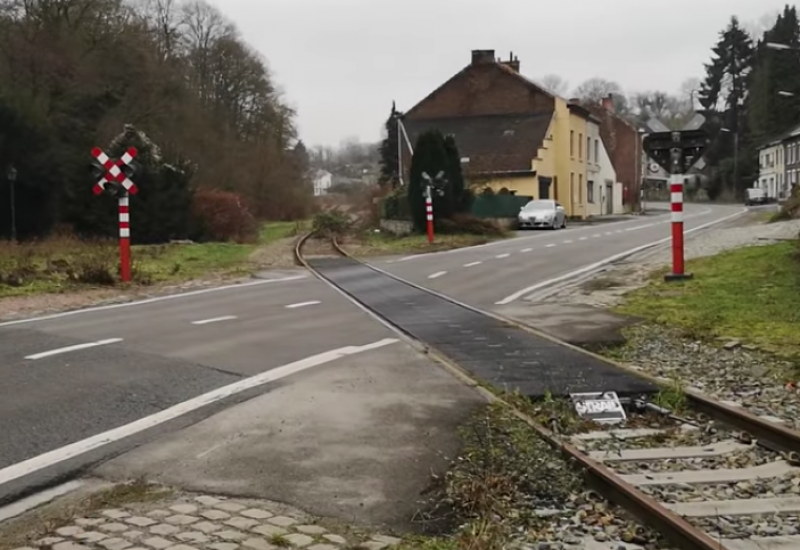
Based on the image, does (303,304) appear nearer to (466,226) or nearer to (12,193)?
(466,226)

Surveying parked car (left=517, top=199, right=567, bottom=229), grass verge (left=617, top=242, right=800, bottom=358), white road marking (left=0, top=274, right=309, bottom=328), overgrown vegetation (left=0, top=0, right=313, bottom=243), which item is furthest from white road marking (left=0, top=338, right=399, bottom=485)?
parked car (left=517, top=199, right=567, bottom=229)

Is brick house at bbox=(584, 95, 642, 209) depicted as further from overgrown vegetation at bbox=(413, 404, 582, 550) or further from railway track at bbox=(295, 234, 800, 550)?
overgrown vegetation at bbox=(413, 404, 582, 550)

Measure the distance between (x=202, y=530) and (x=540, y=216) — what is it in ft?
124

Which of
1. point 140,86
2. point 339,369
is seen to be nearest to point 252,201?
point 140,86

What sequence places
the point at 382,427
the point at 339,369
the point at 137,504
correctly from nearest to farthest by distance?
the point at 137,504
the point at 382,427
the point at 339,369

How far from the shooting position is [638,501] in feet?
16.7

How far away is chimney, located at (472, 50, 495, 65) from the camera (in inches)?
2290

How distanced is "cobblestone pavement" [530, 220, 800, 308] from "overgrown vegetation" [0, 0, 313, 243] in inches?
792

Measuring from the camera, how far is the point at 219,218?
38.8 metres

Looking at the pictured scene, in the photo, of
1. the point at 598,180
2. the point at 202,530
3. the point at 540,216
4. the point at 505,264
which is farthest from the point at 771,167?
the point at 202,530

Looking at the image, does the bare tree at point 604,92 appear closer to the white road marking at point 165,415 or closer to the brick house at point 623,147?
the brick house at point 623,147

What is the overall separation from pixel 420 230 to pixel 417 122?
25185mm

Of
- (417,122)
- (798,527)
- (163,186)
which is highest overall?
(417,122)

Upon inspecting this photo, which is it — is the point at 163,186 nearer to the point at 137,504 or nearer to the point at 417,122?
the point at 417,122
